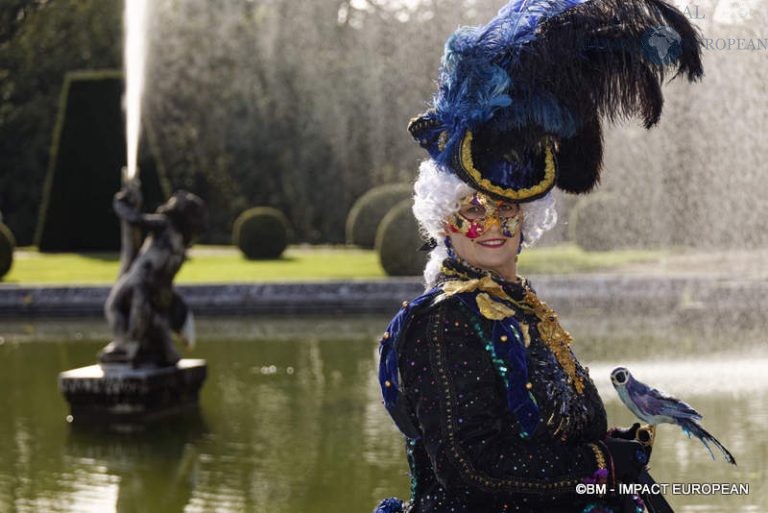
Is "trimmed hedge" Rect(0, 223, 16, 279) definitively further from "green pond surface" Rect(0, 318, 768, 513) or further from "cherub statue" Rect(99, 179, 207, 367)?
"cherub statue" Rect(99, 179, 207, 367)

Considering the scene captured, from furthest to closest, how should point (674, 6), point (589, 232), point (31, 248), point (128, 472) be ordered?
1. point (31, 248)
2. point (589, 232)
3. point (128, 472)
4. point (674, 6)

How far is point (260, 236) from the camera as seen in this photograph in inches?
843

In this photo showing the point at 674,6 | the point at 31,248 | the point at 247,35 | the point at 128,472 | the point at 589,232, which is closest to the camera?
the point at 674,6

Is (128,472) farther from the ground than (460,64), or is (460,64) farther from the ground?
(460,64)

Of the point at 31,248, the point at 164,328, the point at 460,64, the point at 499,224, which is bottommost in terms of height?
the point at 31,248

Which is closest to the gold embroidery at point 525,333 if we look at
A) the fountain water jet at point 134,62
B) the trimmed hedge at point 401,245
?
the fountain water jet at point 134,62

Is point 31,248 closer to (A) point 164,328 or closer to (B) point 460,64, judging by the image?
(A) point 164,328

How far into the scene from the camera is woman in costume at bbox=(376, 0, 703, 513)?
6.55ft

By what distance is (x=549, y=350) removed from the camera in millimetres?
2203

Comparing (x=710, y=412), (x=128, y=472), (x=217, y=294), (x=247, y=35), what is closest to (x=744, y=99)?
Result: (x=217, y=294)

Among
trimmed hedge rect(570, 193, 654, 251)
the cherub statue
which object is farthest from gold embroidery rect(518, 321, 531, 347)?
trimmed hedge rect(570, 193, 654, 251)

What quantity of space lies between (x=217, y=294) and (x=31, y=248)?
15616 millimetres

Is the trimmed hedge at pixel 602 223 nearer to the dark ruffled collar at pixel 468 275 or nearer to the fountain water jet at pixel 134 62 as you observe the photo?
the fountain water jet at pixel 134 62

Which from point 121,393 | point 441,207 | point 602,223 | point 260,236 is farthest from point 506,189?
point 260,236
